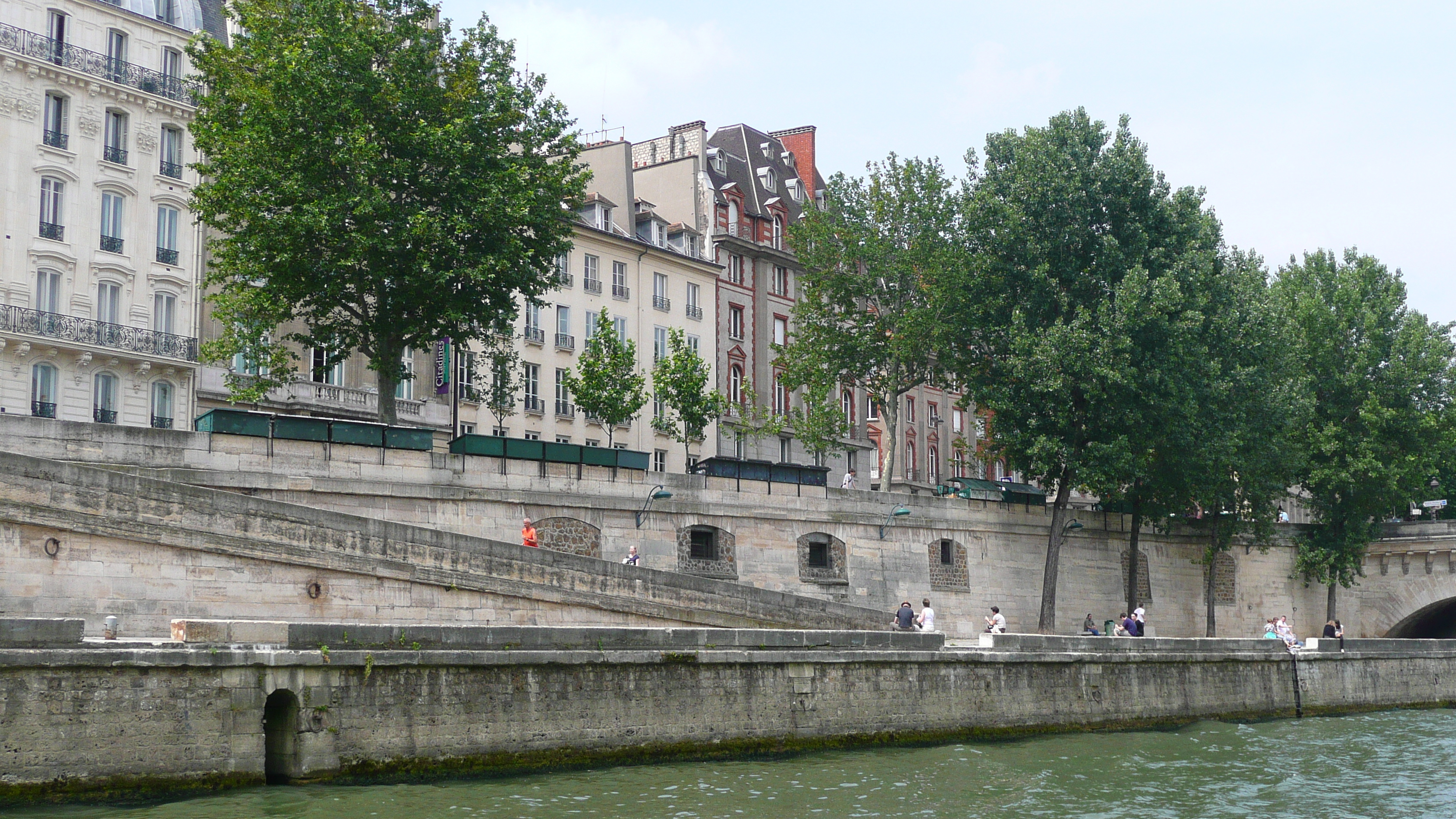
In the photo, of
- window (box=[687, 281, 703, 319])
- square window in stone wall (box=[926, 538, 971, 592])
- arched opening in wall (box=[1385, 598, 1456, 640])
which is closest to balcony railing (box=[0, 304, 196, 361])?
square window in stone wall (box=[926, 538, 971, 592])

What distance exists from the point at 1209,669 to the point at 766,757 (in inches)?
603

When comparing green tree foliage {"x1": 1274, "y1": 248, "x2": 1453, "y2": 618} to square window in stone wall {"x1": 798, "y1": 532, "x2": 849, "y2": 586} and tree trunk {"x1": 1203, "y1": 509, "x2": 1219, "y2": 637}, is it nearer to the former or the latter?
tree trunk {"x1": 1203, "y1": 509, "x2": 1219, "y2": 637}

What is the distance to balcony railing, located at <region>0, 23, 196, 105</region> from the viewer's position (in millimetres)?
38000

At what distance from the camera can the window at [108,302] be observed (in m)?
39.2

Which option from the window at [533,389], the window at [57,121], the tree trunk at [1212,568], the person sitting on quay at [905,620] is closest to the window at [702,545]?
the person sitting on quay at [905,620]

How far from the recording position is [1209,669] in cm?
3447

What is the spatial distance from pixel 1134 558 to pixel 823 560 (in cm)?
1297

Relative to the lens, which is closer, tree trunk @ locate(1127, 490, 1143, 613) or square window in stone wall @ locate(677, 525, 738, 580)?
square window in stone wall @ locate(677, 525, 738, 580)

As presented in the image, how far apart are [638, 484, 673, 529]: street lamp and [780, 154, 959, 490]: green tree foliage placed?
13423mm

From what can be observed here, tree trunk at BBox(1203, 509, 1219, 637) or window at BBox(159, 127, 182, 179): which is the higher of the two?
window at BBox(159, 127, 182, 179)

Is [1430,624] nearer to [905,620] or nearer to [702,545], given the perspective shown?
[905,620]

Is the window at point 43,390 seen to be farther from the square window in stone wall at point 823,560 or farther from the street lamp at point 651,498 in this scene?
the square window in stone wall at point 823,560

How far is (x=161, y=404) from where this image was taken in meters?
40.0

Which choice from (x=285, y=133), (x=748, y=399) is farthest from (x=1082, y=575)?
(x=285, y=133)
